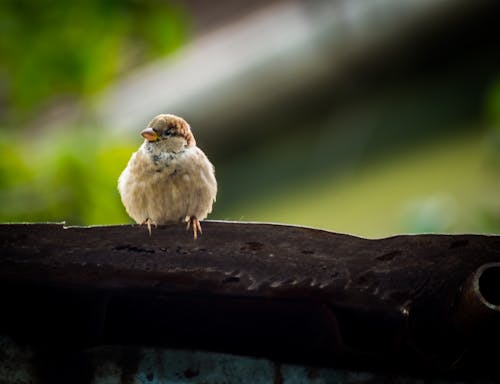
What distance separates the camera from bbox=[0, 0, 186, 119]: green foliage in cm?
462

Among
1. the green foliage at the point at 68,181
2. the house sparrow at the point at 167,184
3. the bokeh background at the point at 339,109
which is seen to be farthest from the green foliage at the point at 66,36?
the bokeh background at the point at 339,109

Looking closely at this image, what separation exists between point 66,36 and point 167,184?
119 centimetres

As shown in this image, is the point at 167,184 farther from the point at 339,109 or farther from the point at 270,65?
the point at 339,109

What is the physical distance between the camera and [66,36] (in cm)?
464

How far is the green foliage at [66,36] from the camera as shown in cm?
462

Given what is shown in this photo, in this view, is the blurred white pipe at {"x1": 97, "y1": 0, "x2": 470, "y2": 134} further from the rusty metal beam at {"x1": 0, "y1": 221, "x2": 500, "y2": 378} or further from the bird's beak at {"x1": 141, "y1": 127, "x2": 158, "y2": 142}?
the rusty metal beam at {"x1": 0, "y1": 221, "x2": 500, "y2": 378}

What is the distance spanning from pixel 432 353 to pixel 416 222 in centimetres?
Answer: 294

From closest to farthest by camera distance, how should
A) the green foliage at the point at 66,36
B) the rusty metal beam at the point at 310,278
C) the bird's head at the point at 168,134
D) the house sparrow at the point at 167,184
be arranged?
the rusty metal beam at the point at 310,278 < the house sparrow at the point at 167,184 < the bird's head at the point at 168,134 < the green foliage at the point at 66,36

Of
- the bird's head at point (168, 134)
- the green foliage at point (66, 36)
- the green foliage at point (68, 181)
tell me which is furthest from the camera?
the green foliage at point (66, 36)

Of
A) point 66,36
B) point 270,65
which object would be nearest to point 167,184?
point 66,36

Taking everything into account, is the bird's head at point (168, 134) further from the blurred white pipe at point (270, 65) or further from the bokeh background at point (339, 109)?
the blurred white pipe at point (270, 65)

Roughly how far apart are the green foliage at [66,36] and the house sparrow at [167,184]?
0.87m

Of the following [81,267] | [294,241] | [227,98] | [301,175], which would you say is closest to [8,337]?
[81,267]

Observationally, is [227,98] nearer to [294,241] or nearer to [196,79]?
[196,79]
